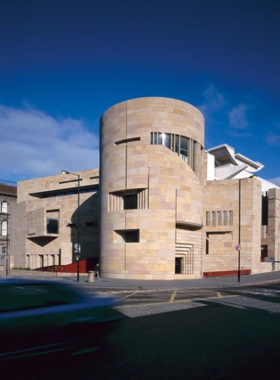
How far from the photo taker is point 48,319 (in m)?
6.82

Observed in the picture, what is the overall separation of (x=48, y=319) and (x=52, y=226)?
4263 cm

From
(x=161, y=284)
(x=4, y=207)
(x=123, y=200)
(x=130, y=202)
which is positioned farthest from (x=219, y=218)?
(x=4, y=207)

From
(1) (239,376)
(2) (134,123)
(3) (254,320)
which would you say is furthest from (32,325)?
(2) (134,123)

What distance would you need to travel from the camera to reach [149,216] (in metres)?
28.1

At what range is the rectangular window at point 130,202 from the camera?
101ft

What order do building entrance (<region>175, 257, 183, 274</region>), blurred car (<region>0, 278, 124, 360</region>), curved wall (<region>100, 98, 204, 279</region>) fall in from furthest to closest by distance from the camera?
1. building entrance (<region>175, 257, 183, 274</region>)
2. curved wall (<region>100, 98, 204, 279</region>)
3. blurred car (<region>0, 278, 124, 360</region>)

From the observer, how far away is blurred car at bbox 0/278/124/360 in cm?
629

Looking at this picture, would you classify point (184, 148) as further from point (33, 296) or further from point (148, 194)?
point (33, 296)

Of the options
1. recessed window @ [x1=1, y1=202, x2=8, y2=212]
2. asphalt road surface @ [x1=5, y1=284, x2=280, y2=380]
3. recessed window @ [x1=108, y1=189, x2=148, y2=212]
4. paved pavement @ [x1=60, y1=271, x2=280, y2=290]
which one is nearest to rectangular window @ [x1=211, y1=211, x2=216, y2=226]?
recessed window @ [x1=108, y1=189, x2=148, y2=212]

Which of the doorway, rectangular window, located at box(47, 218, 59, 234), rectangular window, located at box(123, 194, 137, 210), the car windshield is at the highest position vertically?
rectangular window, located at box(123, 194, 137, 210)

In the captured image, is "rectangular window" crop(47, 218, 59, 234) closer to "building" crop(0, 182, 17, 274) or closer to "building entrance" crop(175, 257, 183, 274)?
"building" crop(0, 182, 17, 274)

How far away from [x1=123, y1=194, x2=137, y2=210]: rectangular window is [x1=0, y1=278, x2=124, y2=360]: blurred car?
22.6 m

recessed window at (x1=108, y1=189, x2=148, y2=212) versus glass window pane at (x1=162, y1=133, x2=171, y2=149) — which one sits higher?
glass window pane at (x1=162, y1=133, x2=171, y2=149)

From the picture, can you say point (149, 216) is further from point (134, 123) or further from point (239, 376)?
point (239, 376)
